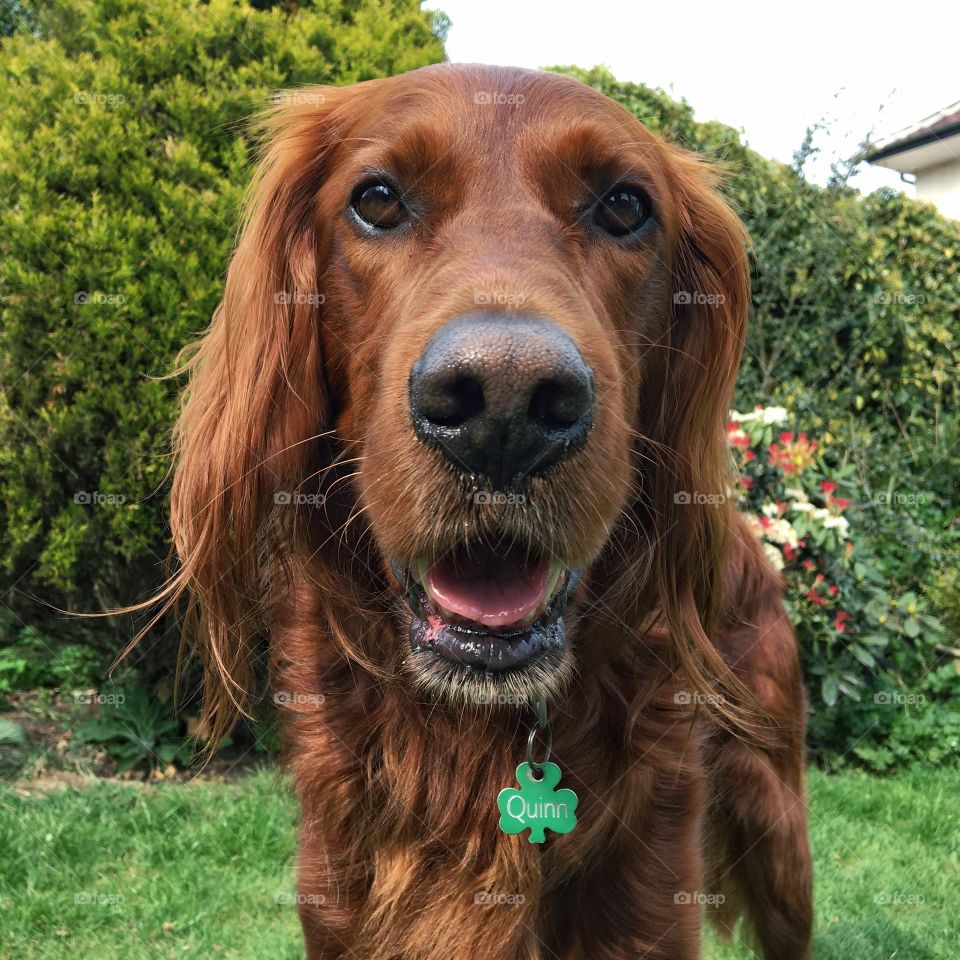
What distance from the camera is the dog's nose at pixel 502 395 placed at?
54.6 inches

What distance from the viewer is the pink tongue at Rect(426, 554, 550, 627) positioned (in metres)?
1.69

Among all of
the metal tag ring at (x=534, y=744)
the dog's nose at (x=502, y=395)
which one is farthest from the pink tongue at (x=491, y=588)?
the metal tag ring at (x=534, y=744)

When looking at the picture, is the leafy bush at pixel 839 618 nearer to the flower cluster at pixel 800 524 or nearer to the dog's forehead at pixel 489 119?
the flower cluster at pixel 800 524

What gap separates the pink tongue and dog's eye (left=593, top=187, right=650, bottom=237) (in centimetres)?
80

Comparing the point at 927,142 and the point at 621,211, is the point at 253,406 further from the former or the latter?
the point at 927,142

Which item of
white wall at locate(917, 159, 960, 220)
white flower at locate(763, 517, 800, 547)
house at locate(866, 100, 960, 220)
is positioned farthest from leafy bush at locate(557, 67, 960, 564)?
white wall at locate(917, 159, 960, 220)

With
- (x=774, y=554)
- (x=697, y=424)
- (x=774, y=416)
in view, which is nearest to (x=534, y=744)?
(x=697, y=424)

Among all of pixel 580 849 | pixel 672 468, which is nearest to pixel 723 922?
pixel 580 849

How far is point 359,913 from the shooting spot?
6.77ft

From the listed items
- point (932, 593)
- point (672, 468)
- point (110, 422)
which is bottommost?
point (932, 593)

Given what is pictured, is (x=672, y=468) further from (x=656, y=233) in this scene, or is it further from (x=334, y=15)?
(x=334, y=15)

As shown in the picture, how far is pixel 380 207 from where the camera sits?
6.38ft

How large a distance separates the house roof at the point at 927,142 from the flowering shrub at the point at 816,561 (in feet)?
32.4

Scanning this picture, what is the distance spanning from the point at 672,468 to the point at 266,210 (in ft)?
3.94
